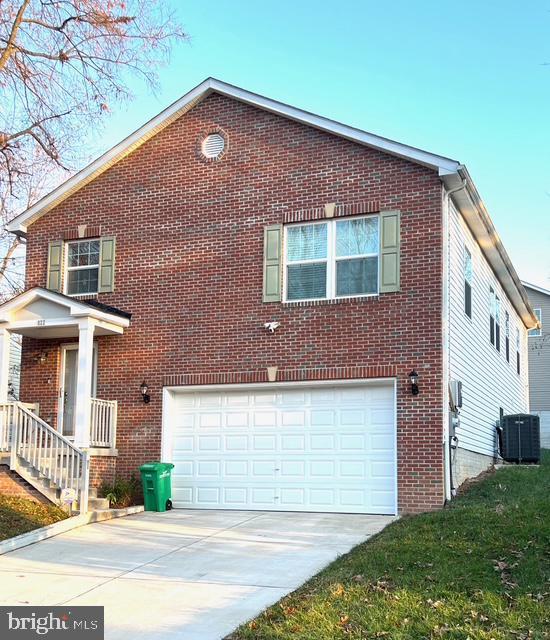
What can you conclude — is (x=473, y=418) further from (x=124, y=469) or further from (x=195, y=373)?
(x=124, y=469)

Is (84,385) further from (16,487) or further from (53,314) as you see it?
(16,487)

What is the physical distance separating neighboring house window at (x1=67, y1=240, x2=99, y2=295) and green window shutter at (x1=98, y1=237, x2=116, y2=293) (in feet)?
0.75

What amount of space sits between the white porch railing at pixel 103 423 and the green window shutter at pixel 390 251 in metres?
5.73

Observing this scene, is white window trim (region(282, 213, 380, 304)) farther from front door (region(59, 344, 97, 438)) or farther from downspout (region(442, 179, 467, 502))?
front door (region(59, 344, 97, 438))

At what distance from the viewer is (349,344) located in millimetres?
14250

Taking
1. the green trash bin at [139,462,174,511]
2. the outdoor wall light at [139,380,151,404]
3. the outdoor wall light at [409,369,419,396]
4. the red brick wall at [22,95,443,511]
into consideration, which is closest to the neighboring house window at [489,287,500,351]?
the red brick wall at [22,95,443,511]

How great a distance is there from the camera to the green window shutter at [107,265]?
16453mm

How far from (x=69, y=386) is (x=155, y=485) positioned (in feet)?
10.3

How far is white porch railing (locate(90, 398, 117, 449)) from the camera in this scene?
49.9 feet

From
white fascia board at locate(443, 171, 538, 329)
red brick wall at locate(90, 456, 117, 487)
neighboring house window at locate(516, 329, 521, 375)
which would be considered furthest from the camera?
neighboring house window at locate(516, 329, 521, 375)

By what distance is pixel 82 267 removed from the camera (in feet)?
55.8

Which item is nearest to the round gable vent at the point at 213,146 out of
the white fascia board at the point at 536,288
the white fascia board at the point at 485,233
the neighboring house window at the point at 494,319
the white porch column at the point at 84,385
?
the white porch column at the point at 84,385

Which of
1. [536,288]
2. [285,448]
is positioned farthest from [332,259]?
[536,288]

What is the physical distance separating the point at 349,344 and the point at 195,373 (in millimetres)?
3076
